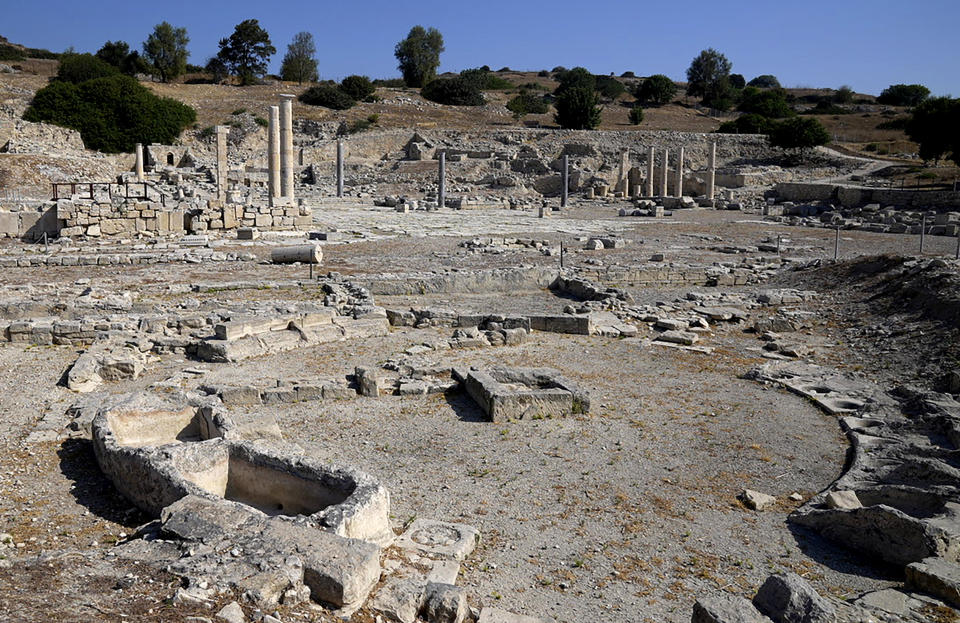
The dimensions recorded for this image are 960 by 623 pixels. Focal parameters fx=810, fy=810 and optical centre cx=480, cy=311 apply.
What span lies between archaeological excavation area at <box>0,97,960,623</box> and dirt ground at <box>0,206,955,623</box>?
4 cm

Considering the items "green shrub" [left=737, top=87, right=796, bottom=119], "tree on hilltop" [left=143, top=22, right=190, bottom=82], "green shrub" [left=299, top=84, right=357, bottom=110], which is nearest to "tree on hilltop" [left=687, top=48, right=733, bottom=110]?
"green shrub" [left=737, top=87, right=796, bottom=119]

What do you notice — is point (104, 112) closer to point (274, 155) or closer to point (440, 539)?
point (274, 155)

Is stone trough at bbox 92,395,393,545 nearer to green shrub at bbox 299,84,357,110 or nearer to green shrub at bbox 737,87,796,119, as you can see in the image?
green shrub at bbox 299,84,357,110

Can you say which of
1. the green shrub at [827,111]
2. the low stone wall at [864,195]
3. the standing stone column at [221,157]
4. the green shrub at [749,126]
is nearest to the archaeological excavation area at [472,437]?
the standing stone column at [221,157]

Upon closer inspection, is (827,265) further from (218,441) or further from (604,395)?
(218,441)

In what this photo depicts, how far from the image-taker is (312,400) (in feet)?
34.3

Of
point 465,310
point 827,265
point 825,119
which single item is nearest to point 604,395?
point 465,310

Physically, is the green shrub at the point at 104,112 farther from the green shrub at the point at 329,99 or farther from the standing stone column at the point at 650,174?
the standing stone column at the point at 650,174

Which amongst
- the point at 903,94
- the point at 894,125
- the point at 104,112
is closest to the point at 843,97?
the point at 903,94

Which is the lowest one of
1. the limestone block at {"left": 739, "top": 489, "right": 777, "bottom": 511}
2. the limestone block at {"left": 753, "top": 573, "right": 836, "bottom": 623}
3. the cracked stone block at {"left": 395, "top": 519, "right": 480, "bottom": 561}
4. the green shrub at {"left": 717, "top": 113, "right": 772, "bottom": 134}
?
the limestone block at {"left": 739, "top": 489, "right": 777, "bottom": 511}

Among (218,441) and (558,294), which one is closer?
(218,441)

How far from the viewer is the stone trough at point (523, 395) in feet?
32.5

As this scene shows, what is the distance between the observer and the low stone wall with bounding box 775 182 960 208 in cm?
4009

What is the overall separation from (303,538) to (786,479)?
520 cm
